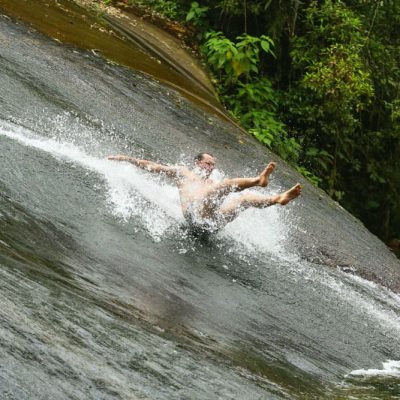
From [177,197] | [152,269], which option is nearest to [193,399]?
[152,269]

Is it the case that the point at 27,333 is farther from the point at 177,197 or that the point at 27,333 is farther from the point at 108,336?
the point at 177,197

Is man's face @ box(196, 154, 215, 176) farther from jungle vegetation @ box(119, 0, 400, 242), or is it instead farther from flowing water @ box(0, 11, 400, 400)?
jungle vegetation @ box(119, 0, 400, 242)

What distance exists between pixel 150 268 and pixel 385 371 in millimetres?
1936

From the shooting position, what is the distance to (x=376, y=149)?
14.7 meters

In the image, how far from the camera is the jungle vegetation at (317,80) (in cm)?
1233

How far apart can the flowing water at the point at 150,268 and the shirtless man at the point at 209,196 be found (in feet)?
0.54

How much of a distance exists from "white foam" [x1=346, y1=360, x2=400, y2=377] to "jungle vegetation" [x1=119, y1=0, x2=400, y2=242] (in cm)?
605

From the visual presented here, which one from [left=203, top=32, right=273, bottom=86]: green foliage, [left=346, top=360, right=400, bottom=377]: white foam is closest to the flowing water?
[left=346, top=360, right=400, bottom=377]: white foam

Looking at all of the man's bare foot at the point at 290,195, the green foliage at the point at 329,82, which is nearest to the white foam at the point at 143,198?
the man's bare foot at the point at 290,195

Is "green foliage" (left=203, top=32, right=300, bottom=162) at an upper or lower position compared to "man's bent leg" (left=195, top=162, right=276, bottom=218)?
upper

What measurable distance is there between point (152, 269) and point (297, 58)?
8.31m

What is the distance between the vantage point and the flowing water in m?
3.71

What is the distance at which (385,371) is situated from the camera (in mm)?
5684

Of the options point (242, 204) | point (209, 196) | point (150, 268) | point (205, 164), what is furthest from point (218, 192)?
point (150, 268)
